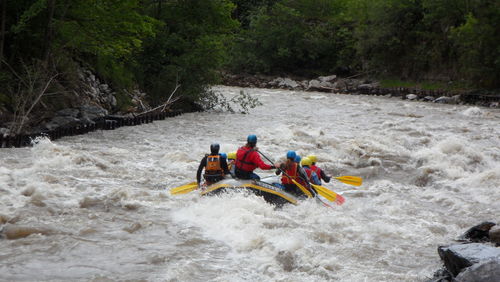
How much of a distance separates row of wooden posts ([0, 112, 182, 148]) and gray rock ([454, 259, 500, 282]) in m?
10.8

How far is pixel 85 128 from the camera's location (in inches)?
629

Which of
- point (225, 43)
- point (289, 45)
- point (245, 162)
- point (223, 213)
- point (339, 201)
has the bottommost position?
point (339, 201)

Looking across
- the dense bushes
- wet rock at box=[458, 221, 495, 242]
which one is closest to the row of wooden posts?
wet rock at box=[458, 221, 495, 242]

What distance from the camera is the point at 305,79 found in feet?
150

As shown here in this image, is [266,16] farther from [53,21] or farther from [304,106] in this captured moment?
[53,21]

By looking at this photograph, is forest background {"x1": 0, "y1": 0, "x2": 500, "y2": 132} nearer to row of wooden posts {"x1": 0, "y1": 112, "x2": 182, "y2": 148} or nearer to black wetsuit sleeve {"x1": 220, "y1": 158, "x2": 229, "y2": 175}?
row of wooden posts {"x1": 0, "y1": 112, "x2": 182, "y2": 148}

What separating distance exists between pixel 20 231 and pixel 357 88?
107 feet

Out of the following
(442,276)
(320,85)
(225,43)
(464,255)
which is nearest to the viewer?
(464,255)

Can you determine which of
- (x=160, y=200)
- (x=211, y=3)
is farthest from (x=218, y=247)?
(x=211, y=3)

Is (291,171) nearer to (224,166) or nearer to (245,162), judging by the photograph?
(245,162)

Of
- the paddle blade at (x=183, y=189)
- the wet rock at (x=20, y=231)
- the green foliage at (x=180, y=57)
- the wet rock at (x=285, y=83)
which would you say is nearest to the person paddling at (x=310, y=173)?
the paddle blade at (x=183, y=189)

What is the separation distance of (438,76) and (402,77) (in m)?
3.34

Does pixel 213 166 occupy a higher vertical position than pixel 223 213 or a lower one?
higher

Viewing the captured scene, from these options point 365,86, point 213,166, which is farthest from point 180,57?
point 365,86
